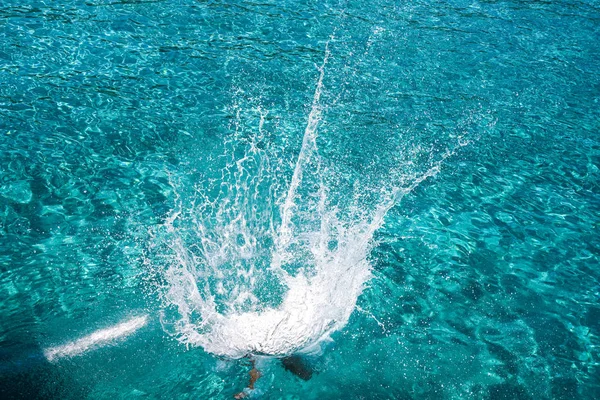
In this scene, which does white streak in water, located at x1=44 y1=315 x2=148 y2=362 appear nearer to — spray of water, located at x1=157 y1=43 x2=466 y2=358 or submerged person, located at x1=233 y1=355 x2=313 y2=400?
spray of water, located at x1=157 y1=43 x2=466 y2=358

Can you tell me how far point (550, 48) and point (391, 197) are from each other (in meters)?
6.14

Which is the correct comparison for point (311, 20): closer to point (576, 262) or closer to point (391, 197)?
point (391, 197)

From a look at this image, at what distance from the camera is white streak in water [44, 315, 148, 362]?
3.86 meters

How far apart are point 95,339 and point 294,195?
109 inches

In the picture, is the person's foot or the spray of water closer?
the person's foot

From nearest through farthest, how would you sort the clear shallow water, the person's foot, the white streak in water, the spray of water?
the person's foot, the white streak in water, the clear shallow water, the spray of water

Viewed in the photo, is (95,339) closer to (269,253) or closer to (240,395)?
(240,395)

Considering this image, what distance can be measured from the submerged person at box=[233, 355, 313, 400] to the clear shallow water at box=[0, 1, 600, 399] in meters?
0.06

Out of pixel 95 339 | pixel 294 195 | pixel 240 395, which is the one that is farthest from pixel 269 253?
pixel 95 339

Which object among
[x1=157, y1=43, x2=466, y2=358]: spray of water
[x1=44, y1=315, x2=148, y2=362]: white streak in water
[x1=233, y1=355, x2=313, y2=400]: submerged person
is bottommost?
[x1=233, y1=355, x2=313, y2=400]: submerged person

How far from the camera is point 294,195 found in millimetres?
5773

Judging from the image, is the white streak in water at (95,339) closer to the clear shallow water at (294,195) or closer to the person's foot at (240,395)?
the clear shallow water at (294,195)

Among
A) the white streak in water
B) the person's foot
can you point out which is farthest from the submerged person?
the white streak in water

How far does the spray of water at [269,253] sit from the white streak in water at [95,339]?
268mm
